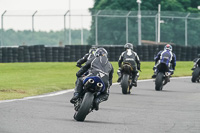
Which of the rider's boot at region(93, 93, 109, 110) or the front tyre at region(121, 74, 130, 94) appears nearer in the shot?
the rider's boot at region(93, 93, 109, 110)

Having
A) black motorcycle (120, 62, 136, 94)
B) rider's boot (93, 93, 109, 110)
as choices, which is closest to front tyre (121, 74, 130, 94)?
black motorcycle (120, 62, 136, 94)

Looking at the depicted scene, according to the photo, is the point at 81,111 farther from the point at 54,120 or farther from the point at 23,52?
the point at 23,52

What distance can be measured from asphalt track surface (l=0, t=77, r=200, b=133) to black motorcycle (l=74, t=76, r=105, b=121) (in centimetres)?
16

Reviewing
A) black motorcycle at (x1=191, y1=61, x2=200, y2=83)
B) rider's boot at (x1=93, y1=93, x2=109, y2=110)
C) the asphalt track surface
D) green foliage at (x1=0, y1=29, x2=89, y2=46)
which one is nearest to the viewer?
the asphalt track surface

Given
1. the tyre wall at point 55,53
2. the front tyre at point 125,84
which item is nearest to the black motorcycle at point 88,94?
the front tyre at point 125,84

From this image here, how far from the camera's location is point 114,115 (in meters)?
12.8

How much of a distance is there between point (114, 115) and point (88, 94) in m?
1.41

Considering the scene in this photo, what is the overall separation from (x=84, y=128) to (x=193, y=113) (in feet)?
12.1

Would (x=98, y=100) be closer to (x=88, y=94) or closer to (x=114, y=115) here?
(x=88, y=94)

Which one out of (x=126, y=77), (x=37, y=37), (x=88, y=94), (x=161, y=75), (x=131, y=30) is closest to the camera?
(x=88, y=94)

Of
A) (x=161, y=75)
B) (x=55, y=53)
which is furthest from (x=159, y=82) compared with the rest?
(x=55, y=53)

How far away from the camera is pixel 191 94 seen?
776 inches

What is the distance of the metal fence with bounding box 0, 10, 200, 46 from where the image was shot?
41.3 meters

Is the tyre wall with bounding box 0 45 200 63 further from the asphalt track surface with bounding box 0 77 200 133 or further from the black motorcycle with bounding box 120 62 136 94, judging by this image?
the asphalt track surface with bounding box 0 77 200 133
